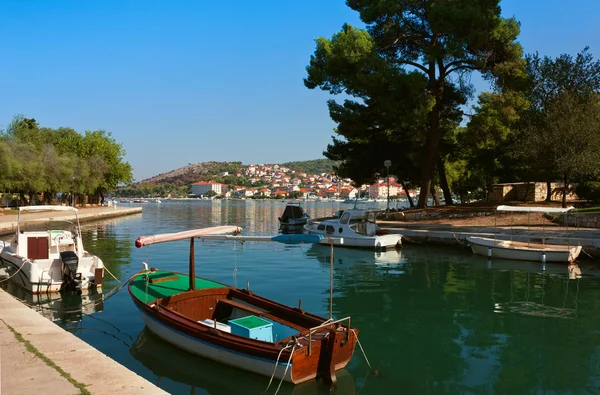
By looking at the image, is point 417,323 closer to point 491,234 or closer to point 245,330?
point 245,330

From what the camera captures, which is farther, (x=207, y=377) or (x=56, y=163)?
(x=56, y=163)

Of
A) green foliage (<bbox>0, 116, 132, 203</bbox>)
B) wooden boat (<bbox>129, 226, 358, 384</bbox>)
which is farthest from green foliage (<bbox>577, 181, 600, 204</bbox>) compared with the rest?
green foliage (<bbox>0, 116, 132, 203</bbox>)

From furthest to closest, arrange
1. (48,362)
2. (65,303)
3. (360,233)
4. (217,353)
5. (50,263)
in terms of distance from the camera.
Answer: (360,233), (50,263), (65,303), (217,353), (48,362)

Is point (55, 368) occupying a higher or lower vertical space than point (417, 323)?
higher

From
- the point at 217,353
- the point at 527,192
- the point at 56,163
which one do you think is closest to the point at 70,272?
the point at 217,353

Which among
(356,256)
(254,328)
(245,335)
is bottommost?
(356,256)

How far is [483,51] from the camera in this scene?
3344 centimetres

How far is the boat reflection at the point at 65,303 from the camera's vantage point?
13.0 meters

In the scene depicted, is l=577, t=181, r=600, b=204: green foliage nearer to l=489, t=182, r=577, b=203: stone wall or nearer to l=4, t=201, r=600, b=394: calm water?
l=489, t=182, r=577, b=203: stone wall

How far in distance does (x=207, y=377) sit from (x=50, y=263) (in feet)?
31.1

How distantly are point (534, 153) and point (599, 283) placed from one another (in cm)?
1402

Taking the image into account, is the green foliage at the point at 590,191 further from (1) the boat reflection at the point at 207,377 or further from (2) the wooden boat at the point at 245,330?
(1) the boat reflection at the point at 207,377

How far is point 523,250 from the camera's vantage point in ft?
75.4

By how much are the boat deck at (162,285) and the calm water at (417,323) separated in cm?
91
